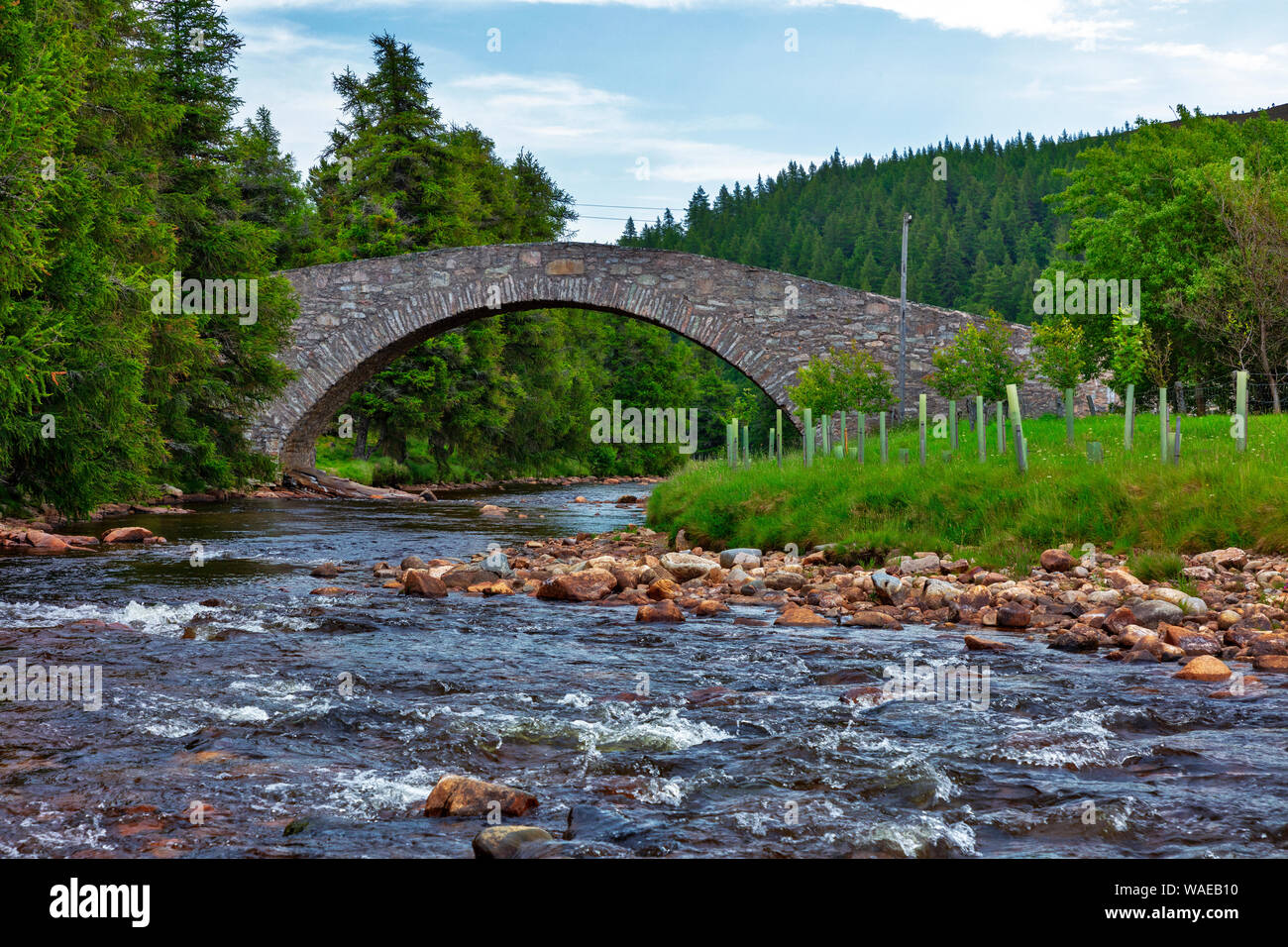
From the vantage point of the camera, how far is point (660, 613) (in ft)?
27.2

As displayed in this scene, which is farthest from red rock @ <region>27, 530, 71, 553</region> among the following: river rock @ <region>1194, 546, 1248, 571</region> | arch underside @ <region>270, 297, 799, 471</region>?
arch underside @ <region>270, 297, 799, 471</region>

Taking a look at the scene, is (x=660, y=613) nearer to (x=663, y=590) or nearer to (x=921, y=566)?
(x=663, y=590)

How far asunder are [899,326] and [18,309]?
16.9 m

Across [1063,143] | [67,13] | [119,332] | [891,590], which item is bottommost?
[891,590]

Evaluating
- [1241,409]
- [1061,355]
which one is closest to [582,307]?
[1061,355]

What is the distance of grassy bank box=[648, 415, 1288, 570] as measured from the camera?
9.30 metres

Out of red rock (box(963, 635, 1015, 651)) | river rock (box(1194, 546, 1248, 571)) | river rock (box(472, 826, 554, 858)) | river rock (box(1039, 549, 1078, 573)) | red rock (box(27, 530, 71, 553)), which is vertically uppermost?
river rock (box(1194, 546, 1248, 571))

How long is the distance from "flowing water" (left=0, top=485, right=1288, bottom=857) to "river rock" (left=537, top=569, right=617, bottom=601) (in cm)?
124

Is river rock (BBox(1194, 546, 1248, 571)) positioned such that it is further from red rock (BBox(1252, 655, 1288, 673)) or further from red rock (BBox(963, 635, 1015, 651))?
red rock (BBox(963, 635, 1015, 651))

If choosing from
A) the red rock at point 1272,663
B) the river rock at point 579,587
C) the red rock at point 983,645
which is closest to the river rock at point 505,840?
the red rock at point 983,645
